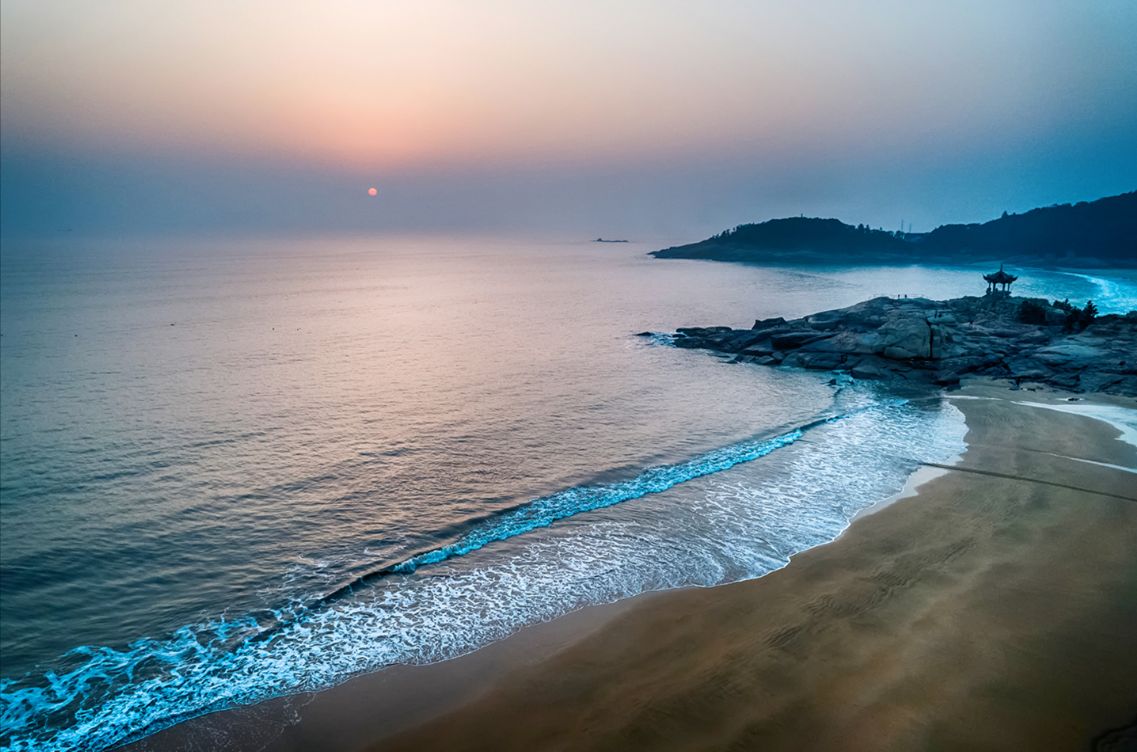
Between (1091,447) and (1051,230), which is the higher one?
(1051,230)

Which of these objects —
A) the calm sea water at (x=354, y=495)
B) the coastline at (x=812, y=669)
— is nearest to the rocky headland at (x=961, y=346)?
the calm sea water at (x=354, y=495)

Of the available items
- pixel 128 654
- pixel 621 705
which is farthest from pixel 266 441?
pixel 621 705

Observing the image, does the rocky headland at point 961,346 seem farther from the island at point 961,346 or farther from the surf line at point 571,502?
the surf line at point 571,502

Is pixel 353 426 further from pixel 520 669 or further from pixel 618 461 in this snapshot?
pixel 520 669

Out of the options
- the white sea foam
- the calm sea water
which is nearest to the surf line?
the calm sea water

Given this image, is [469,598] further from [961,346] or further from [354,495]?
[961,346]

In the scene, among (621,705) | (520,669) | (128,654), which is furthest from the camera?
(128,654)

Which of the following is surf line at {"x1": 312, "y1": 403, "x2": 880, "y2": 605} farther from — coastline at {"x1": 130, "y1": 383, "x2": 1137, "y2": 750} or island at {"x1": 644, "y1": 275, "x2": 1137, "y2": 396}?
island at {"x1": 644, "y1": 275, "x2": 1137, "y2": 396}
